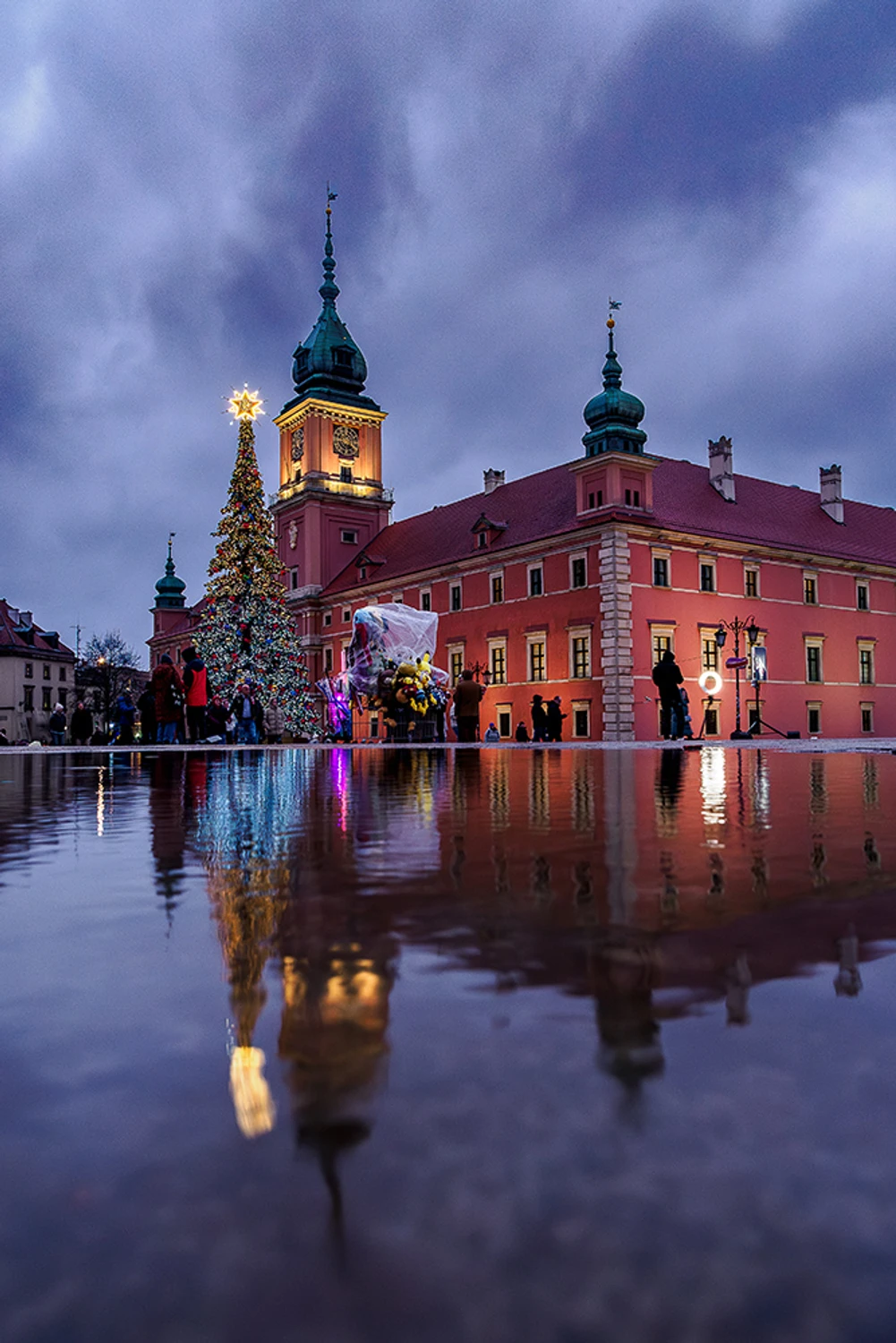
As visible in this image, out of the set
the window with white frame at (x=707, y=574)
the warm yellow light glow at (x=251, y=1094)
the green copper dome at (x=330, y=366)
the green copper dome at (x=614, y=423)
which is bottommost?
the warm yellow light glow at (x=251, y=1094)

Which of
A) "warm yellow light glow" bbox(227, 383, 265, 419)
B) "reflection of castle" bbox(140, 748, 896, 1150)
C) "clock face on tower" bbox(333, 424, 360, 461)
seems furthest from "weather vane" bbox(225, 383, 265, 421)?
"reflection of castle" bbox(140, 748, 896, 1150)

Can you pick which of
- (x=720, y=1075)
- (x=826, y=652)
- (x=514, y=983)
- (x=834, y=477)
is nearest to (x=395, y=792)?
(x=514, y=983)

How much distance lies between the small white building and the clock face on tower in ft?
96.4

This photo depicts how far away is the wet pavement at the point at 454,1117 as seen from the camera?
0.60 metres

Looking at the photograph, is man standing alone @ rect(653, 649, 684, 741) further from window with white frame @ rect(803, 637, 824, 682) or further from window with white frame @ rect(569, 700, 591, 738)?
window with white frame @ rect(803, 637, 824, 682)

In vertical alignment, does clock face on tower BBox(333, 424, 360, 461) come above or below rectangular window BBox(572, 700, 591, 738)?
above

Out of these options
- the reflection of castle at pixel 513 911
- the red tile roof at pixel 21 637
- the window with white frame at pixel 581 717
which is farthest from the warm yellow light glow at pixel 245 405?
the red tile roof at pixel 21 637

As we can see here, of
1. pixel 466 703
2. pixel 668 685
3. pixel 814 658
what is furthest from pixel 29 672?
pixel 668 685

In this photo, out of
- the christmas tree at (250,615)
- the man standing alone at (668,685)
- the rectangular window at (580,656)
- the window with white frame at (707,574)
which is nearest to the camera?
the man standing alone at (668,685)

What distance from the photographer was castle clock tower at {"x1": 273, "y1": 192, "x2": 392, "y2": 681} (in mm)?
58375

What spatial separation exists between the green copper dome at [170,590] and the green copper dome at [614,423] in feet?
164

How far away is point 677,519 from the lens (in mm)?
41438

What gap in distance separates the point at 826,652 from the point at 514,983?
46.8 meters

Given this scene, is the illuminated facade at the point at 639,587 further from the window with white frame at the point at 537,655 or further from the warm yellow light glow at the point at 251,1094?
the warm yellow light glow at the point at 251,1094
